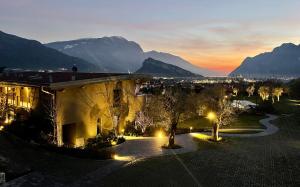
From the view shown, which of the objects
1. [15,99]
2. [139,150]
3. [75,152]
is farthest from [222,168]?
[15,99]

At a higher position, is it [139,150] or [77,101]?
[77,101]

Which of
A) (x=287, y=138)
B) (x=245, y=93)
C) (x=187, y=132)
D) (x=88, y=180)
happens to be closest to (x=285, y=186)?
(x=88, y=180)

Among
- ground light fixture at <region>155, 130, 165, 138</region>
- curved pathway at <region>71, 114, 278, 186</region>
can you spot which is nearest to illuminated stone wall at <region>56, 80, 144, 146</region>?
curved pathway at <region>71, 114, 278, 186</region>

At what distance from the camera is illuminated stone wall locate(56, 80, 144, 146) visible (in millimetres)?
28656

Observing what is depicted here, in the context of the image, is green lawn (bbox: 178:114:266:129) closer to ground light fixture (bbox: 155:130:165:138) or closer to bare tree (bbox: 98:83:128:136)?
ground light fixture (bbox: 155:130:165:138)

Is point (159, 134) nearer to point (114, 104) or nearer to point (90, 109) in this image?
point (114, 104)

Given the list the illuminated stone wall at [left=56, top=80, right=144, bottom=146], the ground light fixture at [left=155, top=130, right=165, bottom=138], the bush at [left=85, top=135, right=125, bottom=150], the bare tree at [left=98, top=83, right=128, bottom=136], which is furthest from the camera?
the ground light fixture at [left=155, top=130, right=165, bottom=138]

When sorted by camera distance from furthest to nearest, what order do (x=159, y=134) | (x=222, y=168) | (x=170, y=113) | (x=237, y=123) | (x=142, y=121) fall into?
1. (x=237, y=123)
2. (x=142, y=121)
3. (x=159, y=134)
4. (x=170, y=113)
5. (x=222, y=168)

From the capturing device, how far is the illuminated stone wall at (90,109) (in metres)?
28.7

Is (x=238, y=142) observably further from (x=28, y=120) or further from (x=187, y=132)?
(x=28, y=120)

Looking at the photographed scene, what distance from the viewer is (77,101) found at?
29906 mm

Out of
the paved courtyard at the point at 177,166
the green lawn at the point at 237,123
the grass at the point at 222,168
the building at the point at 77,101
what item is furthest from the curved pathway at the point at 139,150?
the green lawn at the point at 237,123

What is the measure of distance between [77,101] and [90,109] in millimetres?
1796

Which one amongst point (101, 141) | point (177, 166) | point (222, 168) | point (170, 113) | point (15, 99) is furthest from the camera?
point (15, 99)
